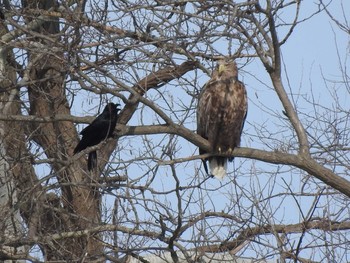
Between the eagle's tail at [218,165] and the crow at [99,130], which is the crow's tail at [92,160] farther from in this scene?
the eagle's tail at [218,165]

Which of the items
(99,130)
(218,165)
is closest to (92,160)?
(99,130)

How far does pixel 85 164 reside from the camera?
35.6 ft

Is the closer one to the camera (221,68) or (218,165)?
(221,68)

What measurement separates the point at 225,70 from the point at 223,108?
1.11 ft

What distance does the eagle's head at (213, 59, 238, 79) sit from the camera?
27.2ft

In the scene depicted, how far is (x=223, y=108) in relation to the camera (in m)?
8.24

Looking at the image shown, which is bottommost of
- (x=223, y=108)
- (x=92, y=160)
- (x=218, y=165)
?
(x=218, y=165)

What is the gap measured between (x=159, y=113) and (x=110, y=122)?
261cm

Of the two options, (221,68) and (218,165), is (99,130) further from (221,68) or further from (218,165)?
(221,68)

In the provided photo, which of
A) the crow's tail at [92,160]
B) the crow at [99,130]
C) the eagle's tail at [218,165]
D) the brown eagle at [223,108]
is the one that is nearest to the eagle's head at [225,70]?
the brown eagle at [223,108]

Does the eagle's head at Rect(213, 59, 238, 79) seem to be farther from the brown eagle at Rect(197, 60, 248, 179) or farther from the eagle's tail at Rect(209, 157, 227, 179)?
the eagle's tail at Rect(209, 157, 227, 179)

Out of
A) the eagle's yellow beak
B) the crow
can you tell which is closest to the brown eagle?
the eagle's yellow beak

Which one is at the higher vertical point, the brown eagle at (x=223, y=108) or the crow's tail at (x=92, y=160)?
the crow's tail at (x=92, y=160)

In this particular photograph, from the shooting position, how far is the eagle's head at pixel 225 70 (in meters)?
8.30
